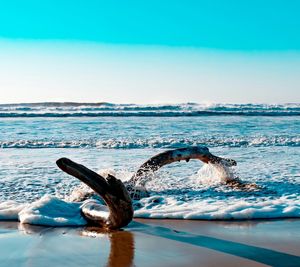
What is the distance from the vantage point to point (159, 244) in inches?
192

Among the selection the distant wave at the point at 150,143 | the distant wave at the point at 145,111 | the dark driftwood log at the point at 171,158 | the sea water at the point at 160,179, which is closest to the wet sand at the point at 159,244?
the sea water at the point at 160,179

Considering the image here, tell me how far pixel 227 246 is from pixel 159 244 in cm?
66

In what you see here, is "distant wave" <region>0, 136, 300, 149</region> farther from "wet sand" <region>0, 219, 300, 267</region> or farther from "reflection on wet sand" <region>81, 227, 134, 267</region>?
"reflection on wet sand" <region>81, 227, 134, 267</region>

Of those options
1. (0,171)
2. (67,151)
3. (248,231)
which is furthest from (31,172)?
(248,231)

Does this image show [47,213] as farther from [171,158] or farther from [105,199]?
[171,158]

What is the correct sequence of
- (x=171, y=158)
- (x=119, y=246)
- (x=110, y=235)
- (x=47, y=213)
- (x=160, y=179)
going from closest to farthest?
(x=119, y=246) < (x=110, y=235) < (x=47, y=213) < (x=171, y=158) < (x=160, y=179)

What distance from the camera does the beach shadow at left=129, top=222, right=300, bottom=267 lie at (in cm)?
434

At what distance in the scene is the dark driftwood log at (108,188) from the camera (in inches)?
194

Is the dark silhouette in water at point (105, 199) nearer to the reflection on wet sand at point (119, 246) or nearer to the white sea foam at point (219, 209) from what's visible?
the reflection on wet sand at point (119, 246)

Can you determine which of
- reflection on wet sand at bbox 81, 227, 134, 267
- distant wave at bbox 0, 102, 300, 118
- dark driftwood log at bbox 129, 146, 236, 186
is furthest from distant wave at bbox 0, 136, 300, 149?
distant wave at bbox 0, 102, 300, 118

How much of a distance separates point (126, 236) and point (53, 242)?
0.75 metres

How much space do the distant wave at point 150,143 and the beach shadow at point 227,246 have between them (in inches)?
371

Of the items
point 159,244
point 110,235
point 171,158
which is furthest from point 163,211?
point 171,158

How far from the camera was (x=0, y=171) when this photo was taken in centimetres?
988
